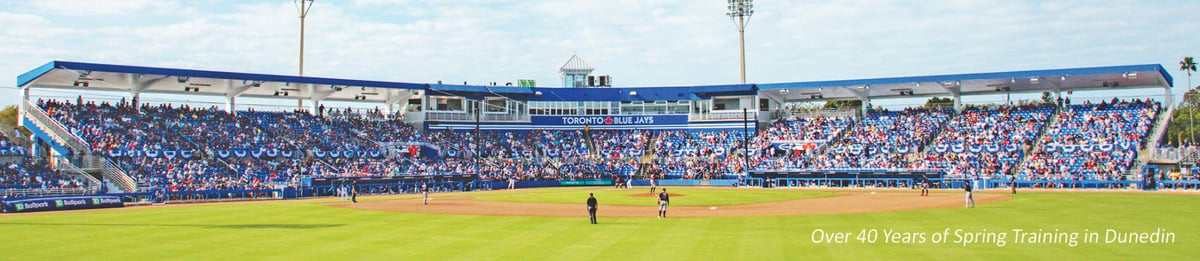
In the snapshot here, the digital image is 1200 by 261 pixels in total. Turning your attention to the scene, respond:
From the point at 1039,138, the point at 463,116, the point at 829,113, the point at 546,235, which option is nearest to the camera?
the point at 546,235

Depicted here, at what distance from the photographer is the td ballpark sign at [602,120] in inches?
3228

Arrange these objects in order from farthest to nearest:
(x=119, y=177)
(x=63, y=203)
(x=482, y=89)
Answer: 1. (x=482, y=89)
2. (x=119, y=177)
3. (x=63, y=203)

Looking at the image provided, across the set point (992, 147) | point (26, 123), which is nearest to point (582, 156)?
point (992, 147)

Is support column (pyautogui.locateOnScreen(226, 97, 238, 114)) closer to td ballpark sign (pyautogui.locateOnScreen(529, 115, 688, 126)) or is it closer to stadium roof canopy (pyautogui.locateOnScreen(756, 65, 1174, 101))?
td ballpark sign (pyautogui.locateOnScreen(529, 115, 688, 126))

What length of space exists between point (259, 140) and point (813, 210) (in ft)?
133

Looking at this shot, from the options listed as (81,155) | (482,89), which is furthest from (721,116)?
(81,155)

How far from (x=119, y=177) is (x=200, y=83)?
643 inches

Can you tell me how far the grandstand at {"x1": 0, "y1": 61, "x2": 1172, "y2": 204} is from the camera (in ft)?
173

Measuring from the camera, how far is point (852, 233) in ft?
80.0

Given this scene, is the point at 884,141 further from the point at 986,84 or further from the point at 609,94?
the point at 609,94

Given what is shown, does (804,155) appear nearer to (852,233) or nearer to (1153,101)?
(1153,101)

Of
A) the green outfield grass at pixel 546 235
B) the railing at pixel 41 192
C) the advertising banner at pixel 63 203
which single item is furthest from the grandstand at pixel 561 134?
the green outfield grass at pixel 546 235

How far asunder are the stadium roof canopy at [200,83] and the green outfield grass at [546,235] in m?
23.3

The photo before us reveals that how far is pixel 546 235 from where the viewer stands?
24.9m
